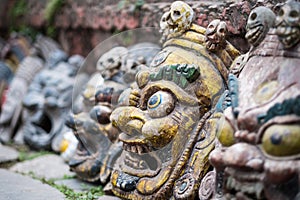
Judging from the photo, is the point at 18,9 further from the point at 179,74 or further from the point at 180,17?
the point at 179,74

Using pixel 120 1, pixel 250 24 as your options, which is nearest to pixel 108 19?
pixel 120 1

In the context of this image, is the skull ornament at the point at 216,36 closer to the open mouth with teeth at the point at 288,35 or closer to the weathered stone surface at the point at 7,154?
the open mouth with teeth at the point at 288,35

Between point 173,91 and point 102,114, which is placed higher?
point 173,91

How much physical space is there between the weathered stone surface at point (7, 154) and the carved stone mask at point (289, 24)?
317 cm

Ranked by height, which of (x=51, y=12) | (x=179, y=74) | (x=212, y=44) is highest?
(x=51, y=12)

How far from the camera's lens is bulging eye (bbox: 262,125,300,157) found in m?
2.54

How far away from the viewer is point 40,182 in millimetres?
4422

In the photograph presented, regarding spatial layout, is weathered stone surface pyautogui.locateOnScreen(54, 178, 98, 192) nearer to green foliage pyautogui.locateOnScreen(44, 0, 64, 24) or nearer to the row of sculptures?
the row of sculptures

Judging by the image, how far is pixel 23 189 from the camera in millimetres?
4113

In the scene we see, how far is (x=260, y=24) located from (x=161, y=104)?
0.85m

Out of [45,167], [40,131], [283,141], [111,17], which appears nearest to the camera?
[283,141]

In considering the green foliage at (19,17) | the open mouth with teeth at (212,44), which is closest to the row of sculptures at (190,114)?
the open mouth with teeth at (212,44)

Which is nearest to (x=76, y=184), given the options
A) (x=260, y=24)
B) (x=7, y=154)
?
(x=7, y=154)

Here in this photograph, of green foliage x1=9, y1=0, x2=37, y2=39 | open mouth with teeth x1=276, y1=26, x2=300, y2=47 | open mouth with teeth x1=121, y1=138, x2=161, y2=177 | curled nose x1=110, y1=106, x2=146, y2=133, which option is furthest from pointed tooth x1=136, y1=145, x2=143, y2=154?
green foliage x1=9, y1=0, x2=37, y2=39
